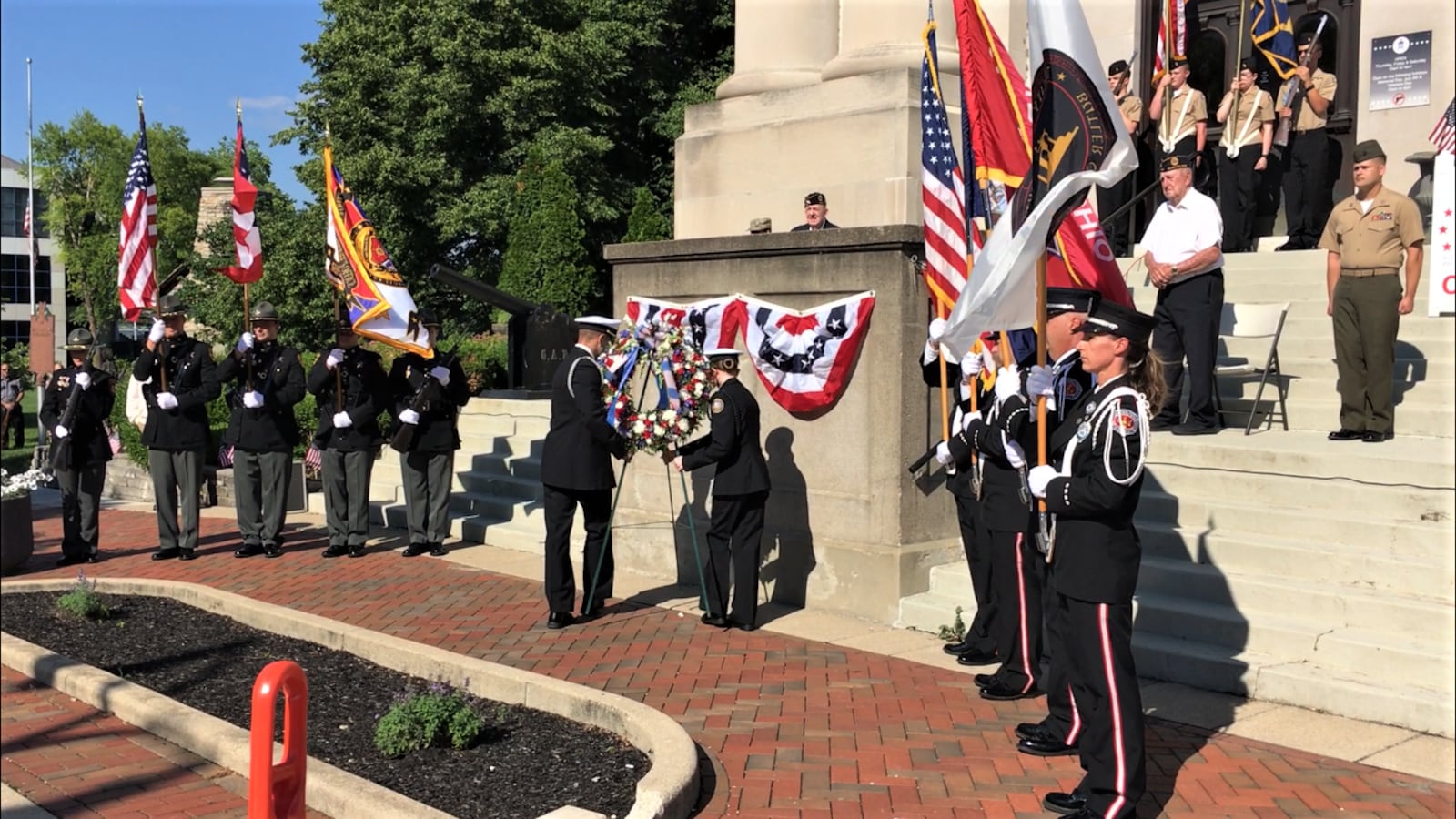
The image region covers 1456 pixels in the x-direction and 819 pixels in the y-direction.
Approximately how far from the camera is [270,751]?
11.9 feet

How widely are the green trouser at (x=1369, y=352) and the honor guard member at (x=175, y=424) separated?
30.3 feet

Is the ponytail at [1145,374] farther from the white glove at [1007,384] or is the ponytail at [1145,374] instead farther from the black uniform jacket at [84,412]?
the black uniform jacket at [84,412]

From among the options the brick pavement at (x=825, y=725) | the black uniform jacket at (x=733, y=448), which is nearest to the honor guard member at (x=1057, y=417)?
the brick pavement at (x=825, y=725)

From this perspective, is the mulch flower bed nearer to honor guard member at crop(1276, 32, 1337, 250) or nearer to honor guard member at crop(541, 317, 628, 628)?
honor guard member at crop(541, 317, 628, 628)

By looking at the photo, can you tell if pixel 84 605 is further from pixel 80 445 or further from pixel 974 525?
pixel 974 525

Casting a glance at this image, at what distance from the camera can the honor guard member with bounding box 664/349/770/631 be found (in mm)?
7750

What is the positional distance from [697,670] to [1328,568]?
11.4ft

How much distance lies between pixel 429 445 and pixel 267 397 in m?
1.55

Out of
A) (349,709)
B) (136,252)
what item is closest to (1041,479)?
(349,709)

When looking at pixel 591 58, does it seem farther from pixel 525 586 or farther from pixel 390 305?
pixel 525 586

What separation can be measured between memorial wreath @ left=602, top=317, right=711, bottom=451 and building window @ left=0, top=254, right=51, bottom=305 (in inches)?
2676

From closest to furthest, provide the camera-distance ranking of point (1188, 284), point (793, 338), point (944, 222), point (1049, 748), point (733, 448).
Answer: point (1049, 748)
point (944, 222)
point (733, 448)
point (1188, 284)
point (793, 338)

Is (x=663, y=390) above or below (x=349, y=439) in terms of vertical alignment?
above

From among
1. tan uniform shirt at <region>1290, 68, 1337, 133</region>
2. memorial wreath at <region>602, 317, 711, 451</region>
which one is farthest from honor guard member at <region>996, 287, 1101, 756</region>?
tan uniform shirt at <region>1290, 68, 1337, 133</region>
